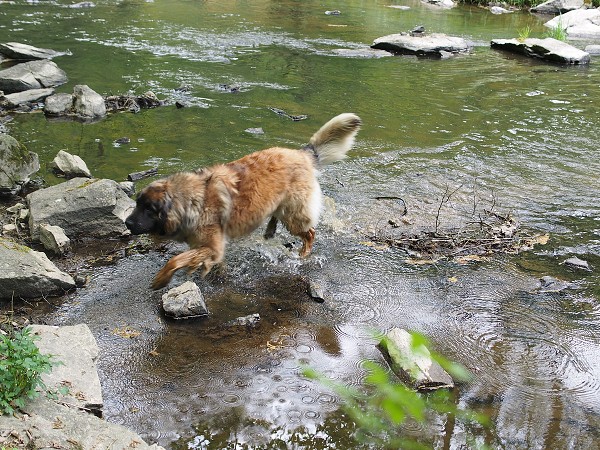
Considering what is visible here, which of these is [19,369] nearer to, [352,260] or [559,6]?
[352,260]

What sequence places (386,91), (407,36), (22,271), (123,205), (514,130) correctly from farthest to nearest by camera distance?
(407,36)
(386,91)
(514,130)
(123,205)
(22,271)

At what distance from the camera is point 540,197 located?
26.0 feet

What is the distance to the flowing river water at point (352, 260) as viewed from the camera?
4199 millimetres

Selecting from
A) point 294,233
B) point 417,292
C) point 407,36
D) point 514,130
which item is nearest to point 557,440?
point 417,292

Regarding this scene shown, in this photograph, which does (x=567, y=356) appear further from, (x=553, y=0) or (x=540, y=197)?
(x=553, y=0)

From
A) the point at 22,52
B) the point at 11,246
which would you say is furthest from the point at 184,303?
the point at 22,52

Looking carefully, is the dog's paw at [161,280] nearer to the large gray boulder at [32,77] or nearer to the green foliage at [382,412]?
the green foliage at [382,412]

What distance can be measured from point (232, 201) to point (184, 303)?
112cm

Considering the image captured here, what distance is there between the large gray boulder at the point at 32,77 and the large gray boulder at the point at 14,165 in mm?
4794

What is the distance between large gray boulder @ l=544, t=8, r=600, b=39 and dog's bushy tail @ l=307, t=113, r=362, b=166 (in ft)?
53.8

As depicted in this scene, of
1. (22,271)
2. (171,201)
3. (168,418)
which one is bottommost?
(168,418)

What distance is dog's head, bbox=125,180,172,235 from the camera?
535 cm

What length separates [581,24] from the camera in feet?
68.0

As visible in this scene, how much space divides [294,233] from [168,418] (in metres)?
2.84
